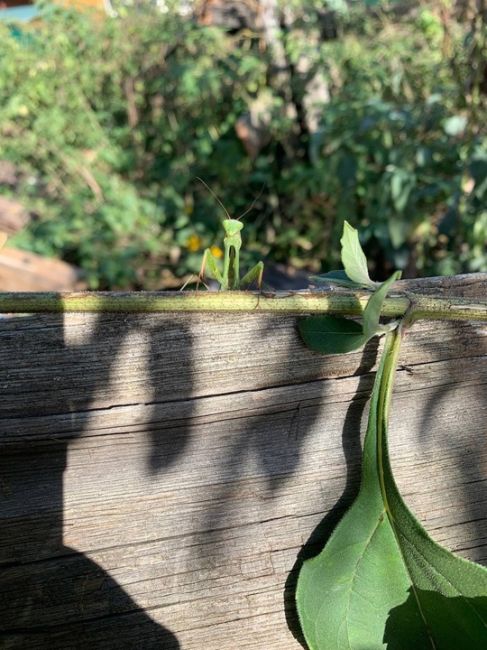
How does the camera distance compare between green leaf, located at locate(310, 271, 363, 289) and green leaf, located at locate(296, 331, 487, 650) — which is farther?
green leaf, located at locate(310, 271, 363, 289)

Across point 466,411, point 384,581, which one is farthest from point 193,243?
point 384,581

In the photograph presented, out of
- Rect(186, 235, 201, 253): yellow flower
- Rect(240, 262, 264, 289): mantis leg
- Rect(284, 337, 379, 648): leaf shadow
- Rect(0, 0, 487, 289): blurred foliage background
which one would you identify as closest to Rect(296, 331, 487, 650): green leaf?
Rect(284, 337, 379, 648): leaf shadow

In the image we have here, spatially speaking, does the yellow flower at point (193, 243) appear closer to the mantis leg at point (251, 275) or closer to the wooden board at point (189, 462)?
the mantis leg at point (251, 275)

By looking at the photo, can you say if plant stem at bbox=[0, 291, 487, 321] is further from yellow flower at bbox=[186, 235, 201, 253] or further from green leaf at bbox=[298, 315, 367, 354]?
yellow flower at bbox=[186, 235, 201, 253]

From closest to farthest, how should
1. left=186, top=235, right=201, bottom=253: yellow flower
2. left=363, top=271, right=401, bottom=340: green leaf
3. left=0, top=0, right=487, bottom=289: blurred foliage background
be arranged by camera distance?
left=363, top=271, right=401, bottom=340: green leaf < left=0, top=0, right=487, bottom=289: blurred foliage background < left=186, top=235, right=201, bottom=253: yellow flower

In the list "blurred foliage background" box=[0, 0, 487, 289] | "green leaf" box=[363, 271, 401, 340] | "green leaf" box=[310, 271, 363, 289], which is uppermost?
"green leaf" box=[363, 271, 401, 340]

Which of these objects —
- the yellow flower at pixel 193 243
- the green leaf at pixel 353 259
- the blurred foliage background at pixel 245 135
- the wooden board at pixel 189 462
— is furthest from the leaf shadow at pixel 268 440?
the yellow flower at pixel 193 243

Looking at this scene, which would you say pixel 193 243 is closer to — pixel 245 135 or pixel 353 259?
pixel 245 135
